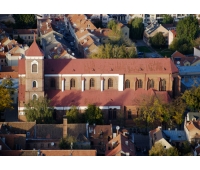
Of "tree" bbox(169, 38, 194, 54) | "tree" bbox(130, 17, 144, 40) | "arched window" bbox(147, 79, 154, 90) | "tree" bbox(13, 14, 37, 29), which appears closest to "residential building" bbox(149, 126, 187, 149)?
"arched window" bbox(147, 79, 154, 90)

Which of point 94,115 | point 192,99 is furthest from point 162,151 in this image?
point 192,99

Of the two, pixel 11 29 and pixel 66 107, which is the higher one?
pixel 11 29

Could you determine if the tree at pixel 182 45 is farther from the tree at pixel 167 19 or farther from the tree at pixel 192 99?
the tree at pixel 192 99

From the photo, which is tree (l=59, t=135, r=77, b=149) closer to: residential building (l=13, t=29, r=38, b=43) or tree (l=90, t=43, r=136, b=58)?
tree (l=90, t=43, r=136, b=58)

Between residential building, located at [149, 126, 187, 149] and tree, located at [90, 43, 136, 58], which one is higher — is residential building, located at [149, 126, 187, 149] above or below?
below

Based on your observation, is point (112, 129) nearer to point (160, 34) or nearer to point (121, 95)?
point (121, 95)

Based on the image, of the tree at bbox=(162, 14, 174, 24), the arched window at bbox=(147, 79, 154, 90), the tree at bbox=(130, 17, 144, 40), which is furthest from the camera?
the tree at bbox=(162, 14, 174, 24)

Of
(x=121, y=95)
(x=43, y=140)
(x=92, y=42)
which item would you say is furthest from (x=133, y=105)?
(x=92, y=42)
